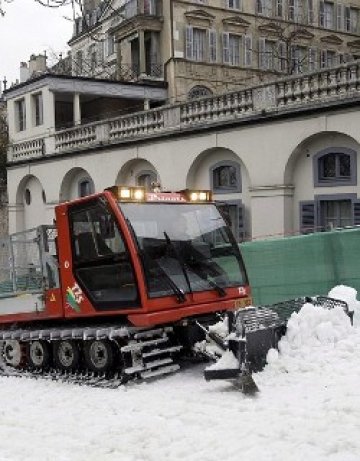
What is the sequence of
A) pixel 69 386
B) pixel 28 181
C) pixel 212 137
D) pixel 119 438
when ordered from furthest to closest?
pixel 28 181 → pixel 212 137 → pixel 69 386 → pixel 119 438

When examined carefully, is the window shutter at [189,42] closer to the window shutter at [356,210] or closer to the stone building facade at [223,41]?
the stone building facade at [223,41]

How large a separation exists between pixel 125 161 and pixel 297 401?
52.0 feet

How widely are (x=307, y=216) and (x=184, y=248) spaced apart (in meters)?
8.92

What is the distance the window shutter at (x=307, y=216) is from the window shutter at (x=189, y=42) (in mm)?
14644

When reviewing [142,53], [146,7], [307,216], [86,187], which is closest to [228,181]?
[307,216]

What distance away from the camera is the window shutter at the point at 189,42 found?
2950cm

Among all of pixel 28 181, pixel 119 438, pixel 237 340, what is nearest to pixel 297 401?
pixel 237 340

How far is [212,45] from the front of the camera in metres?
30.3

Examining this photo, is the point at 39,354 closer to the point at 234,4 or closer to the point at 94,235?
the point at 94,235

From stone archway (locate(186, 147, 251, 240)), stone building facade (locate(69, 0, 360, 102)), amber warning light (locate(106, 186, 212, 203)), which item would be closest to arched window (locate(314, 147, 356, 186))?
stone archway (locate(186, 147, 251, 240))

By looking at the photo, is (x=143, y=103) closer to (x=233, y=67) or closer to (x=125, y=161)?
(x=233, y=67)

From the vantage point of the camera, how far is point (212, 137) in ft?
62.1

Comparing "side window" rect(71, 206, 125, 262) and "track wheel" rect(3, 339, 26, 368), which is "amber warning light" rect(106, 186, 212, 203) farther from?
"track wheel" rect(3, 339, 26, 368)

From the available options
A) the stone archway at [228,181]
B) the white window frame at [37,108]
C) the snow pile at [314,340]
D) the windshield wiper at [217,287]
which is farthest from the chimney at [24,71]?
the snow pile at [314,340]
